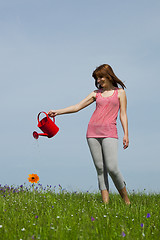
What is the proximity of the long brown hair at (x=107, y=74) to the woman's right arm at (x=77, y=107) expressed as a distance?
23 cm

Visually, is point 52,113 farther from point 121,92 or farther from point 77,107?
point 121,92

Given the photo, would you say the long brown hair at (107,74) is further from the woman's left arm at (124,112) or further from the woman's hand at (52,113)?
the woman's hand at (52,113)

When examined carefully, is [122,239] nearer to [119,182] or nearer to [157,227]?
[157,227]

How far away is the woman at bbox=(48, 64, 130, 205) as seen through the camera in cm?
545

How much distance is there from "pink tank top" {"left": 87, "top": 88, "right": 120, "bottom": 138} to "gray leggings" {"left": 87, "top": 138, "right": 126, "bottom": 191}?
0.10 meters

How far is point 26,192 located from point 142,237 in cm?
435

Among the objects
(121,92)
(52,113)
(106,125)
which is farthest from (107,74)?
(52,113)

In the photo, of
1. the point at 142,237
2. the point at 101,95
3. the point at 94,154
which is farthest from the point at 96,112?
the point at 142,237

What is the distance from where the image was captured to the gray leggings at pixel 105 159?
17.8ft

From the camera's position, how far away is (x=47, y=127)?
222 inches

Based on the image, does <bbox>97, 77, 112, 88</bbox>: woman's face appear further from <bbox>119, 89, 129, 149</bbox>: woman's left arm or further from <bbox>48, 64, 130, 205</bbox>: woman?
<bbox>119, 89, 129, 149</bbox>: woman's left arm

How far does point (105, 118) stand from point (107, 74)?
31.2 inches

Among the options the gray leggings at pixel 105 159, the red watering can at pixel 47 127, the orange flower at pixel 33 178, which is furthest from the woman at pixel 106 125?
the orange flower at pixel 33 178

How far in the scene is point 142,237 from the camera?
337 cm
